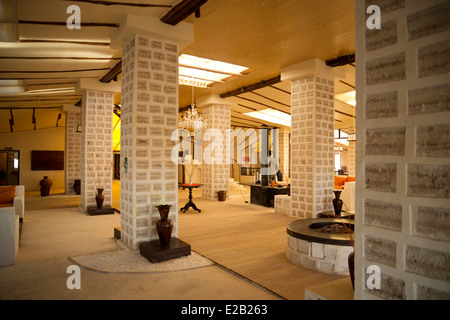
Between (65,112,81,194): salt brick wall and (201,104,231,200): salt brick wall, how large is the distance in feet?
16.9

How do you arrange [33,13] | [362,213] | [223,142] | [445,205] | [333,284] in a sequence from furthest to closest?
[223,142], [33,13], [333,284], [362,213], [445,205]

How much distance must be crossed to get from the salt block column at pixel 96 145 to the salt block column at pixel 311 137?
4927mm

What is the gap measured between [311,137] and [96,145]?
5.67 m

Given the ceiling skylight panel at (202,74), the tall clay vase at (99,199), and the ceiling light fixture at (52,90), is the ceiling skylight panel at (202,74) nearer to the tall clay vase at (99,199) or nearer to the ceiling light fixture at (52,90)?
the ceiling light fixture at (52,90)

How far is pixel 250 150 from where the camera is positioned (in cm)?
1627

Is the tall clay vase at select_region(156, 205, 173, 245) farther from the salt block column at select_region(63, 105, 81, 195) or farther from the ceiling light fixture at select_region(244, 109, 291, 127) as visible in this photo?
the ceiling light fixture at select_region(244, 109, 291, 127)

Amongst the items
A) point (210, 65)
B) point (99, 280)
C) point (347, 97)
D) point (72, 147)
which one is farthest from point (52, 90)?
point (347, 97)

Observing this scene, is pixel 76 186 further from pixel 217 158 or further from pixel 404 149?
pixel 404 149

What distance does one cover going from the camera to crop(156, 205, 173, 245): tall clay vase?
406 cm

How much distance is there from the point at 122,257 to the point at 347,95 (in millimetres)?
8304

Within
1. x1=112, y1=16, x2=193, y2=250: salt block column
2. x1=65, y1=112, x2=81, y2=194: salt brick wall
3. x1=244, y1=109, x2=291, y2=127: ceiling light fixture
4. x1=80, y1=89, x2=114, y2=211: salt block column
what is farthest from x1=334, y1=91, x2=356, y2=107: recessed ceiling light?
x1=65, y1=112, x2=81, y2=194: salt brick wall

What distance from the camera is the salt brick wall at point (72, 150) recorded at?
11023 millimetres
